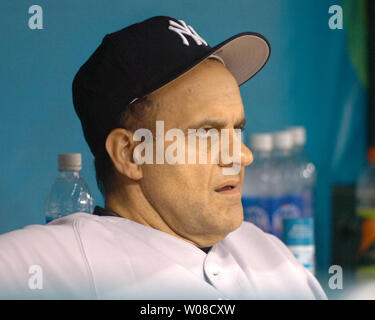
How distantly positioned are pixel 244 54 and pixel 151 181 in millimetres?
303

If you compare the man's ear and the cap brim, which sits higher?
the cap brim

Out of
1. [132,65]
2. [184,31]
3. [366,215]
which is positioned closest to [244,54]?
[184,31]

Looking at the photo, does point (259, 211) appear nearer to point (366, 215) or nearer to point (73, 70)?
point (366, 215)

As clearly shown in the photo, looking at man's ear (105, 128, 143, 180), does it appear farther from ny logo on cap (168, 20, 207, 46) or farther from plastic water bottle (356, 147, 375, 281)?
plastic water bottle (356, 147, 375, 281)

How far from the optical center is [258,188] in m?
1.21

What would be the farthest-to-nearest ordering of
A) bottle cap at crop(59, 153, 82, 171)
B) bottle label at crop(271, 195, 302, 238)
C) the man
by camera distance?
1. bottle label at crop(271, 195, 302, 238)
2. bottle cap at crop(59, 153, 82, 171)
3. the man

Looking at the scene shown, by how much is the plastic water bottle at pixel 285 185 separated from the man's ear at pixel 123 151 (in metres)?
0.36

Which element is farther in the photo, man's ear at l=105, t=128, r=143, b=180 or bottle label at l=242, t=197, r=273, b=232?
bottle label at l=242, t=197, r=273, b=232

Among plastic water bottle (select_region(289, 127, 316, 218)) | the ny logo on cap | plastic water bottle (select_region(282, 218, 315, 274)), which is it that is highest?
the ny logo on cap

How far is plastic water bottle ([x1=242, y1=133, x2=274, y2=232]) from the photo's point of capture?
1.18m

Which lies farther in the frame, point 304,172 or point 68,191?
point 304,172

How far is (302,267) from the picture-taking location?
1.15m

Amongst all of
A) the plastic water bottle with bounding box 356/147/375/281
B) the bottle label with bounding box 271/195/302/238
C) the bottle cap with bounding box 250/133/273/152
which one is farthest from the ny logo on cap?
the plastic water bottle with bounding box 356/147/375/281

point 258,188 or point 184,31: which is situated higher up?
point 184,31
